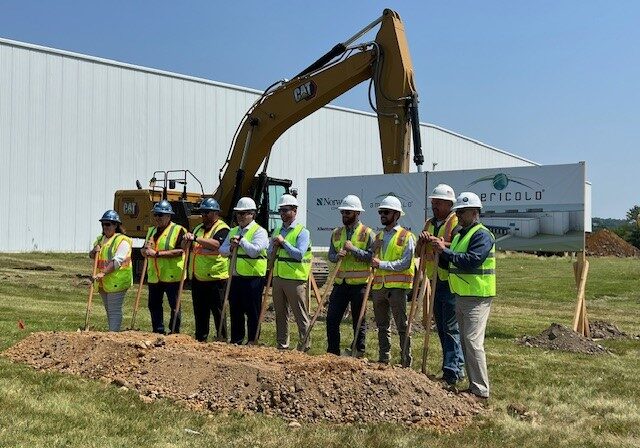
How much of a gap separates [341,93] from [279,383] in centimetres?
997

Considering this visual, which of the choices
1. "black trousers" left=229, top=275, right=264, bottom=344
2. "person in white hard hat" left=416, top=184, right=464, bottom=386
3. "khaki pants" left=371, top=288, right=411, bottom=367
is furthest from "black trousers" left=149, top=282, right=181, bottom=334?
"person in white hard hat" left=416, top=184, right=464, bottom=386

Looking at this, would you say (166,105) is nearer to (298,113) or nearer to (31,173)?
(31,173)

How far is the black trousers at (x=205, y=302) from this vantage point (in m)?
10.3

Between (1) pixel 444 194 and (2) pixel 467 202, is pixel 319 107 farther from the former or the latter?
(2) pixel 467 202

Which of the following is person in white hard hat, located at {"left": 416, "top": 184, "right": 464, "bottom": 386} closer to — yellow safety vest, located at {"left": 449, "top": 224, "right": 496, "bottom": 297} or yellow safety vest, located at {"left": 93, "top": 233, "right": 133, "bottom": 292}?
yellow safety vest, located at {"left": 449, "top": 224, "right": 496, "bottom": 297}

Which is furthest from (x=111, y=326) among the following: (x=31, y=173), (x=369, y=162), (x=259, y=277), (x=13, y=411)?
(x=369, y=162)

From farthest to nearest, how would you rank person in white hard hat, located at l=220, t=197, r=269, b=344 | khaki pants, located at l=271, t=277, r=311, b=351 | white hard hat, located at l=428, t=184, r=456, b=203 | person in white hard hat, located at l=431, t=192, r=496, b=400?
person in white hard hat, located at l=220, t=197, r=269, b=344 < khaki pants, located at l=271, t=277, r=311, b=351 < white hard hat, located at l=428, t=184, r=456, b=203 < person in white hard hat, located at l=431, t=192, r=496, b=400

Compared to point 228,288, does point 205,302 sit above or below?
below

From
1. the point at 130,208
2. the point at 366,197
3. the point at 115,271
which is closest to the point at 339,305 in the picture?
the point at 115,271

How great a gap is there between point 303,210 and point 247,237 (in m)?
27.3

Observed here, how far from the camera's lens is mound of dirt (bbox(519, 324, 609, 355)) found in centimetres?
1171

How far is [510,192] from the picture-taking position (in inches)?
580

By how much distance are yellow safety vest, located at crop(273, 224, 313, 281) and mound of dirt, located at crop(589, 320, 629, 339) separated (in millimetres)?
6188

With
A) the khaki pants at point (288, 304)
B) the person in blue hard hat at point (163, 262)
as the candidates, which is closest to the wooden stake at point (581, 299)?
the khaki pants at point (288, 304)
